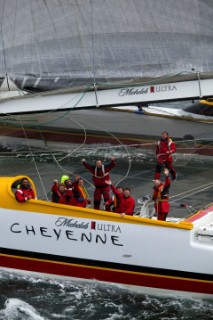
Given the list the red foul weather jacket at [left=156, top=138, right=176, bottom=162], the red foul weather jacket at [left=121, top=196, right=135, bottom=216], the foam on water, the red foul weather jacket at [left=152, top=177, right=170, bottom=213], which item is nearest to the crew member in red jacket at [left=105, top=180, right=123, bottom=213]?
the red foul weather jacket at [left=121, top=196, right=135, bottom=216]

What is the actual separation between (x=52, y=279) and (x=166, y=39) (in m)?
5.60

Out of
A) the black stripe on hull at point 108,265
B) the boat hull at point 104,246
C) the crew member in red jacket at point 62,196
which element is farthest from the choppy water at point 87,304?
the crew member in red jacket at point 62,196

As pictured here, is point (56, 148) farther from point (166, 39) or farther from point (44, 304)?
point (44, 304)

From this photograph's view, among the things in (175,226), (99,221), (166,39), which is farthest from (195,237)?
(166,39)

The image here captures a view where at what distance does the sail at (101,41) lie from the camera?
56.1ft

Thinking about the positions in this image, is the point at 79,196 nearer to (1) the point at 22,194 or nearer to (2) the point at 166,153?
(1) the point at 22,194

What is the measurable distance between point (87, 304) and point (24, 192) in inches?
71.9

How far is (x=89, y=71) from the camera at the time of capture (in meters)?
17.5

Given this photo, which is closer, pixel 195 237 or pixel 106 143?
pixel 195 237

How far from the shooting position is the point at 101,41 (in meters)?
17.4

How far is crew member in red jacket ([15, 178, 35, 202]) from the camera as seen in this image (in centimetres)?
1333

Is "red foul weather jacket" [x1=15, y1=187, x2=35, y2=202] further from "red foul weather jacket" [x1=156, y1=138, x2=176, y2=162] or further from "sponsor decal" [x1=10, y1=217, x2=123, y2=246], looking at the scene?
"red foul weather jacket" [x1=156, y1=138, x2=176, y2=162]

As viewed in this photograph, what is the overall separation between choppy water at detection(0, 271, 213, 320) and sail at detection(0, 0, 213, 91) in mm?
4900

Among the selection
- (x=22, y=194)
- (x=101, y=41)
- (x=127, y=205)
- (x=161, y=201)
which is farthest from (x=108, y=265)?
(x=101, y=41)
